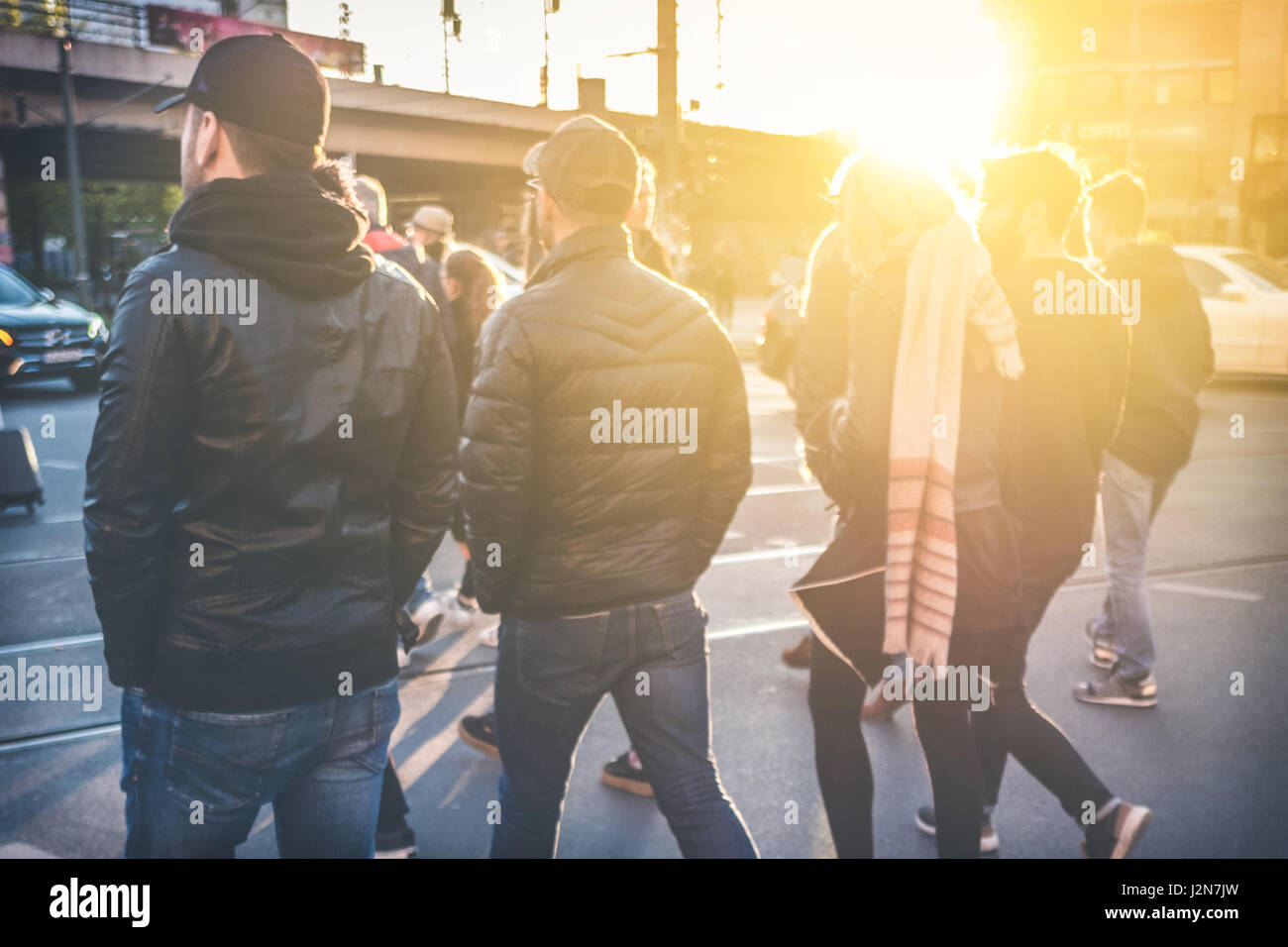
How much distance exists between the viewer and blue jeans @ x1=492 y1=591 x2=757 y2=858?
8.35 feet

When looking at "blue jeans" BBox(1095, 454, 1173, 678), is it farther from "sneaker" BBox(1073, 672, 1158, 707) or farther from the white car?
the white car

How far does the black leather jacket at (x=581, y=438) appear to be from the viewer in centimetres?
249

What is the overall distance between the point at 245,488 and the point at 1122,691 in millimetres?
3936

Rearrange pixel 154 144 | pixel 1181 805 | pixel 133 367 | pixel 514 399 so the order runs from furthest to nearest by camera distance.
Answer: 1. pixel 154 144
2. pixel 1181 805
3. pixel 514 399
4. pixel 133 367

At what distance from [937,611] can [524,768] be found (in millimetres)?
1064

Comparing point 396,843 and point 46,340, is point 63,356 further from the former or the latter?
point 396,843

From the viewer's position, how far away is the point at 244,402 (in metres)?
1.95

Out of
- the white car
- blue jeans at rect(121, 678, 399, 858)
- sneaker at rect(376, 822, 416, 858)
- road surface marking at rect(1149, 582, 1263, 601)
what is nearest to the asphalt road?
road surface marking at rect(1149, 582, 1263, 601)

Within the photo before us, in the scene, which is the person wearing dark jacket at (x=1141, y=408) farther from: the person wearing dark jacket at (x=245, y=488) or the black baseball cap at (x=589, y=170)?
the person wearing dark jacket at (x=245, y=488)

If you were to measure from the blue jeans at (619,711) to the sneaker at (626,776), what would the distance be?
137cm

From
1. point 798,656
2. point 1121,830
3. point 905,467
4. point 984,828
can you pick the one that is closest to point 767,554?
point 798,656
